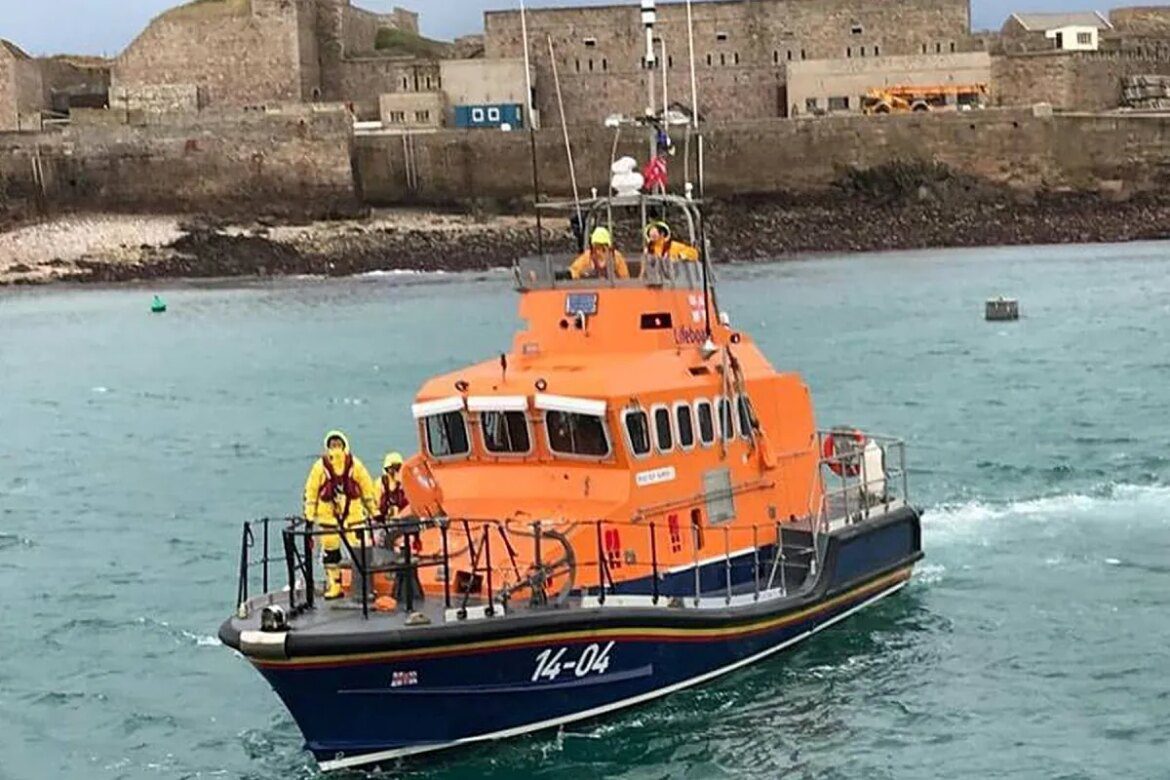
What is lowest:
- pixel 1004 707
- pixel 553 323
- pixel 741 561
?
pixel 1004 707

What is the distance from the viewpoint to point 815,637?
1347 centimetres

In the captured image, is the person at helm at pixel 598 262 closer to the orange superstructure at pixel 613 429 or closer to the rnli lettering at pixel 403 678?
the orange superstructure at pixel 613 429

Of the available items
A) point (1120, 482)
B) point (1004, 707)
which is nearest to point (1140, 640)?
point (1004, 707)

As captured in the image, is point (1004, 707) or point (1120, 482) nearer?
point (1004, 707)

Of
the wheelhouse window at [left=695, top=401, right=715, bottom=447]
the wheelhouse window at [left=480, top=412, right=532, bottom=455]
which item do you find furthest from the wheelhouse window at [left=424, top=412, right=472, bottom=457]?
the wheelhouse window at [left=695, top=401, right=715, bottom=447]

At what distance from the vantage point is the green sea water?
11.6 metres

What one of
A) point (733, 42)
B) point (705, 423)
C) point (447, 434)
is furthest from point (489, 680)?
point (733, 42)

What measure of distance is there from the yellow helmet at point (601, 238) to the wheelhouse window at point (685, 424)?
54.0 inches

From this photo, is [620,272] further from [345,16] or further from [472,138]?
[345,16]

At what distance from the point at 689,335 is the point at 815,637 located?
243 centimetres

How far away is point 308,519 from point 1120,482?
10.6 m

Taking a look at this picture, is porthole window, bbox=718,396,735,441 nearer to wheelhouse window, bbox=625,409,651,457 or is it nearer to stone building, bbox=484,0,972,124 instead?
wheelhouse window, bbox=625,409,651,457

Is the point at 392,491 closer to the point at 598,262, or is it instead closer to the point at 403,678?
the point at 403,678

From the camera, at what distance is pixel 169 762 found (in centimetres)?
1178
